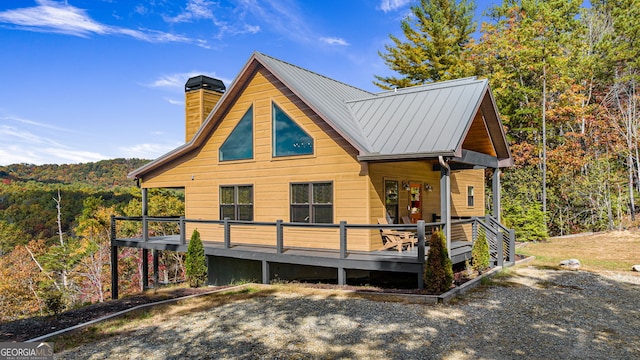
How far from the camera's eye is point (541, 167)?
22906mm

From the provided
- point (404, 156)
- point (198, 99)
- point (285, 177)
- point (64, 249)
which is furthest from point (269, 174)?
point (64, 249)

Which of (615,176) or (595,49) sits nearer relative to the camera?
(615,176)

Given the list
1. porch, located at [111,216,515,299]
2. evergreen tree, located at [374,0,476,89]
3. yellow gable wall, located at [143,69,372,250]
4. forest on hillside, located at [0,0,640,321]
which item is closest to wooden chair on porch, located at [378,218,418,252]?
porch, located at [111,216,515,299]

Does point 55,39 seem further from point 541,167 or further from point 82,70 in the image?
point 541,167

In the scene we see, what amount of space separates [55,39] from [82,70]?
264 centimetres

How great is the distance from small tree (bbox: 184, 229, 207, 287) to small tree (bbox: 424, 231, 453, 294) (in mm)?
6815

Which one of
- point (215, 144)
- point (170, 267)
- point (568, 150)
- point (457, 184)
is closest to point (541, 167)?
point (568, 150)

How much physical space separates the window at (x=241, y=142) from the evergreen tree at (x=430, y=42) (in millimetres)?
17834

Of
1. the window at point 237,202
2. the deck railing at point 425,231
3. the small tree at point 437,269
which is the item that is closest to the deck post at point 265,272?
the deck railing at point 425,231

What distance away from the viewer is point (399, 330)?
6.96 meters

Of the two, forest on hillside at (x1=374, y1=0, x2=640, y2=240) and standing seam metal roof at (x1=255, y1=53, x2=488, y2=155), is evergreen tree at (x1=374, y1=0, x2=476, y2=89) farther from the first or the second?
standing seam metal roof at (x1=255, y1=53, x2=488, y2=155)

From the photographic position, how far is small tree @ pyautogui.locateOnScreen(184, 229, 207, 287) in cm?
1272

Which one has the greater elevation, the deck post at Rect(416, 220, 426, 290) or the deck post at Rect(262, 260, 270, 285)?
the deck post at Rect(416, 220, 426, 290)

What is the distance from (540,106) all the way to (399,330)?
21.0 m
